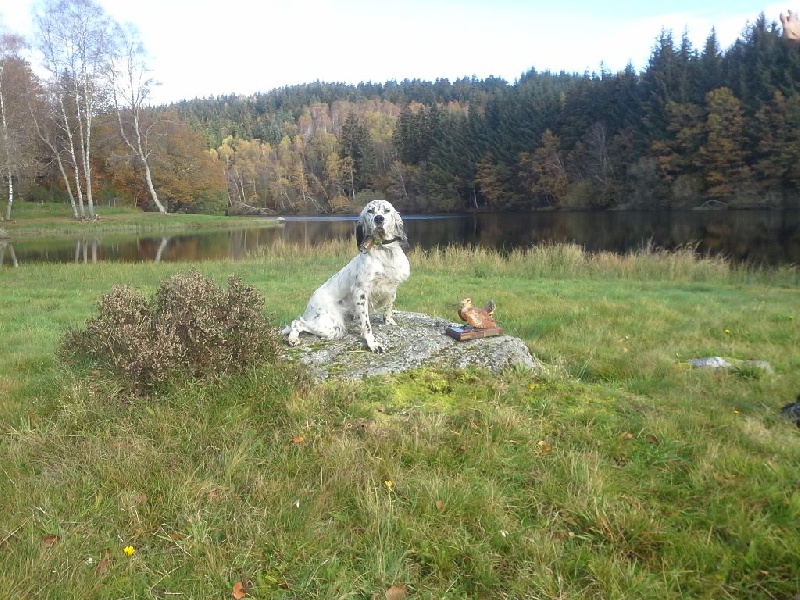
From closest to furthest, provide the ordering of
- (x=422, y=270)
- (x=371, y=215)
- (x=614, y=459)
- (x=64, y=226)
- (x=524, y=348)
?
(x=614, y=459), (x=371, y=215), (x=524, y=348), (x=422, y=270), (x=64, y=226)

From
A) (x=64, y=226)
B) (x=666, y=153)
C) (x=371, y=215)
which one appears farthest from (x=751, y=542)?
(x=666, y=153)

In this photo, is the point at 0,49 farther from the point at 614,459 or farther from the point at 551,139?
the point at 551,139

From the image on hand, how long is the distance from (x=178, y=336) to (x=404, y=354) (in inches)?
78.3

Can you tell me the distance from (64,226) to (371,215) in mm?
37581

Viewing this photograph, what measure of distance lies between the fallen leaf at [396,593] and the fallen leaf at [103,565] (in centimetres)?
132

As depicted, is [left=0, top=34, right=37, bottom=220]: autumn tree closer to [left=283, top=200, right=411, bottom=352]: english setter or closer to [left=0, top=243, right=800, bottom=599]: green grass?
[left=283, top=200, right=411, bottom=352]: english setter

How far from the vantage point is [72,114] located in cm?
4025

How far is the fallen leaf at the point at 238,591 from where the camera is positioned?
8.34 ft

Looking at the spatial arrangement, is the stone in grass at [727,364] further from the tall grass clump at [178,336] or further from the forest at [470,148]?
the forest at [470,148]

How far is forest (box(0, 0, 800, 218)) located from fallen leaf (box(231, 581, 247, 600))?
36.7 meters

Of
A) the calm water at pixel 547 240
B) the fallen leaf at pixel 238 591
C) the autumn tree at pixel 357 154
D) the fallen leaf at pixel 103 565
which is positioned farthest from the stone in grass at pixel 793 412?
the autumn tree at pixel 357 154

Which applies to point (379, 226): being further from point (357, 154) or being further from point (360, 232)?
point (357, 154)

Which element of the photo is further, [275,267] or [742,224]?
[742,224]

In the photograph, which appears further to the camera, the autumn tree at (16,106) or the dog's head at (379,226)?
the autumn tree at (16,106)
